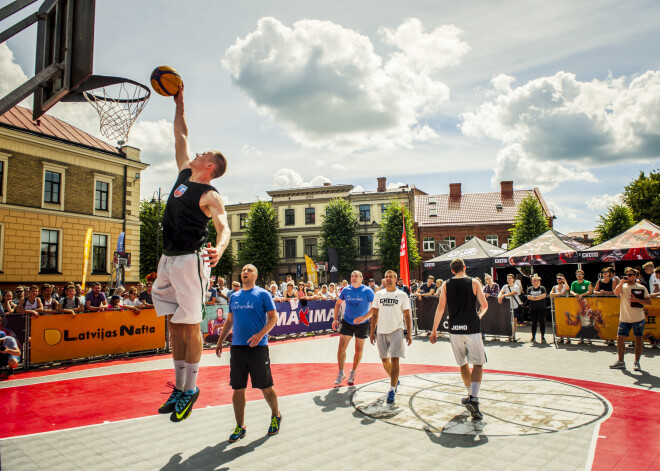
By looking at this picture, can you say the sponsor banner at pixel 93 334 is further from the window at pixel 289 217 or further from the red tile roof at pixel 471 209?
the window at pixel 289 217

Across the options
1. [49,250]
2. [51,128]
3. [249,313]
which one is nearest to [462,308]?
[249,313]

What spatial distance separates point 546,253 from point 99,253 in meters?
26.4

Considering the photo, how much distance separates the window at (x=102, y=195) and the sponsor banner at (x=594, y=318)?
27313 mm

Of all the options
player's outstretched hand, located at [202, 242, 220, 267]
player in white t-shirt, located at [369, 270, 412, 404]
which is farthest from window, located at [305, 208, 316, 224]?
player's outstretched hand, located at [202, 242, 220, 267]

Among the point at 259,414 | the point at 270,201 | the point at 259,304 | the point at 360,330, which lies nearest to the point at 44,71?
the point at 259,304

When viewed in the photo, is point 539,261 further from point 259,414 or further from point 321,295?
point 259,414

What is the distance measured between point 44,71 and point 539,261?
746 inches

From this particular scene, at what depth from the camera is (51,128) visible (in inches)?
1062

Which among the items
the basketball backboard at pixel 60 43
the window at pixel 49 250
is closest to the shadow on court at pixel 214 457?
the basketball backboard at pixel 60 43

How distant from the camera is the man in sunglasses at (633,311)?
9.23 meters

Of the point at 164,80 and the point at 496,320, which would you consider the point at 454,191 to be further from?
the point at 164,80

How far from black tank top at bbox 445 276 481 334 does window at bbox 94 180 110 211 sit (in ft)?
92.2

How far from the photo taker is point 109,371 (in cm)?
1041

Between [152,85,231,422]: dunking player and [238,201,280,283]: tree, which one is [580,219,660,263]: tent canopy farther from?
[238,201,280,283]: tree
